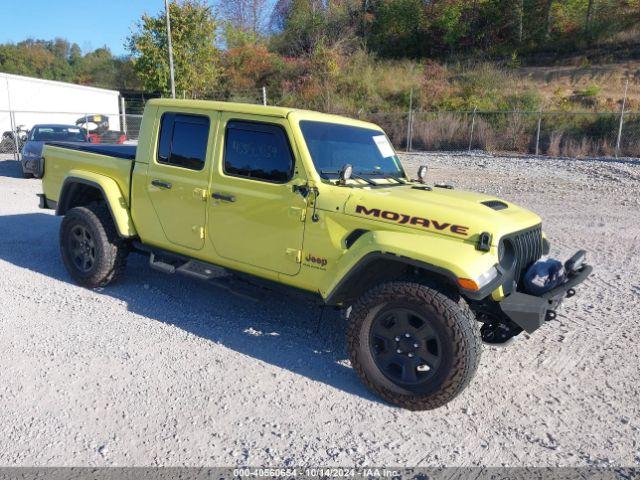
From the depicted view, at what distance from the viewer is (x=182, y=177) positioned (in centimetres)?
447

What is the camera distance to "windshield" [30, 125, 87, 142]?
543 inches

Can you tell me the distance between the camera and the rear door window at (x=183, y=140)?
439 cm

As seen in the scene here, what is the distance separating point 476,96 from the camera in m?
27.2

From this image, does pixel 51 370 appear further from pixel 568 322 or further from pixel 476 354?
pixel 568 322

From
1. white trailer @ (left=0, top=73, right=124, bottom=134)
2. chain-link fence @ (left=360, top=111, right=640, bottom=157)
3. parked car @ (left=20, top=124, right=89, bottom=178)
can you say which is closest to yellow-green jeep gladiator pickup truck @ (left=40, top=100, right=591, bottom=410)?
parked car @ (left=20, top=124, right=89, bottom=178)

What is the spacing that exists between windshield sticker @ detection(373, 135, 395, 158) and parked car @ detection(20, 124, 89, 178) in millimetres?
10632

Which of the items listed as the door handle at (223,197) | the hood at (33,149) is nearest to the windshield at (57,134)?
the hood at (33,149)

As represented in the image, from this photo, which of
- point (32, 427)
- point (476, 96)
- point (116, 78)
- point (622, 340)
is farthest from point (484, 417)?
point (116, 78)

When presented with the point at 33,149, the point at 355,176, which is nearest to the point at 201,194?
the point at 355,176

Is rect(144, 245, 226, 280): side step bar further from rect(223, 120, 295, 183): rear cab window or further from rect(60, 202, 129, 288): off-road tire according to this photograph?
rect(223, 120, 295, 183): rear cab window

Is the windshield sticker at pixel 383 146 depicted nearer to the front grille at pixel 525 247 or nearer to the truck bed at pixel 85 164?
the front grille at pixel 525 247

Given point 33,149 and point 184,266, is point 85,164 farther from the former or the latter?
point 33,149

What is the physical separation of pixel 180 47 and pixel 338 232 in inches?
1029

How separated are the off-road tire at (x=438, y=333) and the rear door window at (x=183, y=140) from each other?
1976mm
